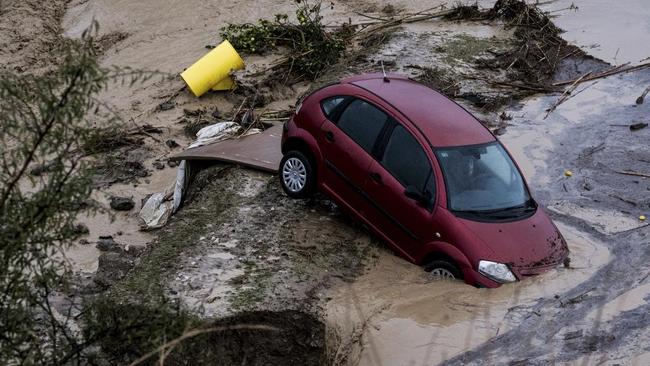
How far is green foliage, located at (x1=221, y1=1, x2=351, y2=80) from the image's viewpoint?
47.2 ft

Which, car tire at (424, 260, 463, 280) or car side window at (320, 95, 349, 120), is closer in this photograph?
car tire at (424, 260, 463, 280)

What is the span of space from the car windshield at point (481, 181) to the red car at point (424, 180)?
0.01m

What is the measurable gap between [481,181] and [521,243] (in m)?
0.76

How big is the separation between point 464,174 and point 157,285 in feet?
10.6

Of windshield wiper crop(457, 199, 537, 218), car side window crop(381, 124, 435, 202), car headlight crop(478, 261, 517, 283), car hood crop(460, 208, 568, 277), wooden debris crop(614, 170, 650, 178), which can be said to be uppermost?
car side window crop(381, 124, 435, 202)

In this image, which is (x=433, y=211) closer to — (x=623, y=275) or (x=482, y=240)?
(x=482, y=240)

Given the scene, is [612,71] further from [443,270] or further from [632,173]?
[443,270]

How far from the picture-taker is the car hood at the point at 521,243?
7934mm

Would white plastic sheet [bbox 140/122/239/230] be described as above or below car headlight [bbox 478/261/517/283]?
below

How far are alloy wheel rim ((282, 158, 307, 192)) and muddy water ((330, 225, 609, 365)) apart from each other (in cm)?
149

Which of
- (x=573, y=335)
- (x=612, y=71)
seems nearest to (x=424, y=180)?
(x=573, y=335)

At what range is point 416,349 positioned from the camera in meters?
7.14

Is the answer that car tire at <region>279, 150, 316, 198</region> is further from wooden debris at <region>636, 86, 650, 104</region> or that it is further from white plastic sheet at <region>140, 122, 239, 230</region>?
wooden debris at <region>636, 86, 650, 104</region>

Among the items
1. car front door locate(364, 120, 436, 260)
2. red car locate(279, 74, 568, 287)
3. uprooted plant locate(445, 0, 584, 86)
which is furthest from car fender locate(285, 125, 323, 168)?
uprooted plant locate(445, 0, 584, 86)
